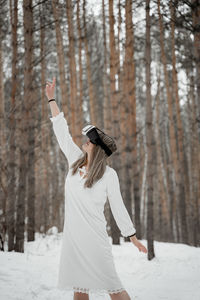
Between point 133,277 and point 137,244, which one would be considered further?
point 133,277

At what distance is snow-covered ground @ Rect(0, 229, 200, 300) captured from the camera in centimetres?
307

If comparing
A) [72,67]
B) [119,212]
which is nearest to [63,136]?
[119,212]

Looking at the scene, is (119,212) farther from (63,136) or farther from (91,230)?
(63,136)

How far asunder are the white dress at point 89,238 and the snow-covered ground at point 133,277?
3.66ft

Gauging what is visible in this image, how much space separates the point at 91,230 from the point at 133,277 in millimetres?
2588

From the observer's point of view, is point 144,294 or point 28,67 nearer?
point 144,294

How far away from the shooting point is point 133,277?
4.22 meters

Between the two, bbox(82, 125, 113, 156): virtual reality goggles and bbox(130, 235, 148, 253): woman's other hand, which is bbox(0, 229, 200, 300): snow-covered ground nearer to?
bbox(130, 235, 148, 253): woman's other hand

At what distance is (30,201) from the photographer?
705 centimetres

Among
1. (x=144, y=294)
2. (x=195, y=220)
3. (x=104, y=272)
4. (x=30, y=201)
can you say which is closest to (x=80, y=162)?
(x=104, y=272)

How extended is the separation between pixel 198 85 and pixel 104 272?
3.74 metres

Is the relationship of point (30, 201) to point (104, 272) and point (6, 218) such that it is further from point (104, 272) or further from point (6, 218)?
point (104, 272)

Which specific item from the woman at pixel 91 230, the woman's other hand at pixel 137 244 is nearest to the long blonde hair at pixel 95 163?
the woman at pixel 91 230

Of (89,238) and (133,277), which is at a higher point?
(89,238)
